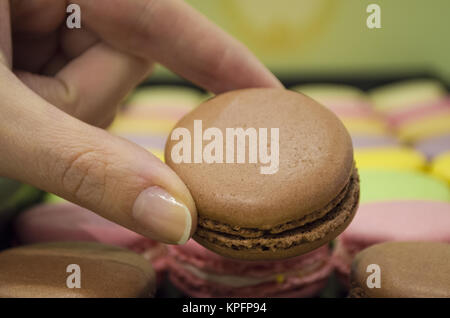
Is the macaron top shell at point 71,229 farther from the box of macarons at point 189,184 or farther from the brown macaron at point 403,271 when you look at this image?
the brown macaron at point 403,271

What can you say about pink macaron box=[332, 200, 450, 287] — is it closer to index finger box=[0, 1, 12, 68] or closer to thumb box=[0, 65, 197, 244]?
thumb box=[0, 65, 197, 244]

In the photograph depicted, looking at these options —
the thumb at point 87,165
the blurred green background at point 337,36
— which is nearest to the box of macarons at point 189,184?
the thumb at point 87,165

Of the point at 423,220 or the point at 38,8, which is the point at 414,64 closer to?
the point at 423,220

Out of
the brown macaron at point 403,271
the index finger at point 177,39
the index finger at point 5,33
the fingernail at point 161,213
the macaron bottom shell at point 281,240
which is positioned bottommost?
the brown macaron at point 403,271

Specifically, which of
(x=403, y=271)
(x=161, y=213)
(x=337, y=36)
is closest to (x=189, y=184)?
(x=161, y=213)

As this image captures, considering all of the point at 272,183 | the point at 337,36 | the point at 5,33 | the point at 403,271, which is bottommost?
the point at 403,271

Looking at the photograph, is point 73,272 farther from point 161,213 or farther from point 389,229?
point 389,229

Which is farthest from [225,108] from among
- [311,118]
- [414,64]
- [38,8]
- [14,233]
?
[414,64]
